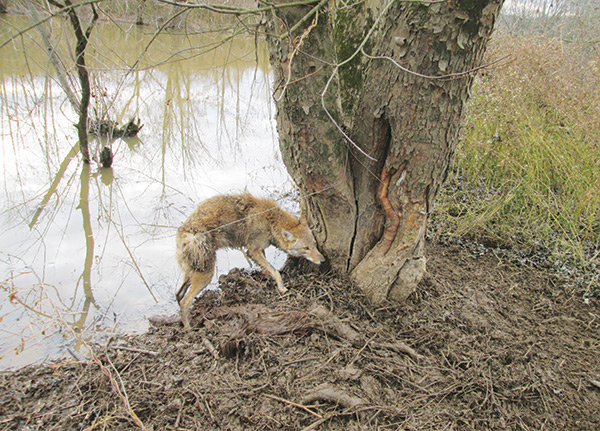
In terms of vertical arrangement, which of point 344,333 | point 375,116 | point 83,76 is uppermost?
point 83,76

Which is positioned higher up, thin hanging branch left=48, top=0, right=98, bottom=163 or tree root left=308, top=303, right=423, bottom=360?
thin hanging branch left=48, top=0, right=98, bottom=163

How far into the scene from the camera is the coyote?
423 cm

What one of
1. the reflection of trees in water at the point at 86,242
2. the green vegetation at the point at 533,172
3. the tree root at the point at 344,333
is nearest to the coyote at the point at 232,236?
the tree root at the point at 344,333

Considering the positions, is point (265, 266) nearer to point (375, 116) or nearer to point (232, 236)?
point (232, 236)

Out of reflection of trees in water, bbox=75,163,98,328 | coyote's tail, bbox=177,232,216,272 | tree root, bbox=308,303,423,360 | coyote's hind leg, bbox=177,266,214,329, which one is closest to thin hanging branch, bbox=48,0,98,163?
reflection of trees in water, bbox=75,163,98,328

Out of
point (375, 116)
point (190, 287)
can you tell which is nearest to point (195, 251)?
point (190, 287)

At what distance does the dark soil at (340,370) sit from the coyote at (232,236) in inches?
13.9

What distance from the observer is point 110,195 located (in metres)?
6.82

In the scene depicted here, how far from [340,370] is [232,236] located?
7.24ft

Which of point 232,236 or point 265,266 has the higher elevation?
point 232,236

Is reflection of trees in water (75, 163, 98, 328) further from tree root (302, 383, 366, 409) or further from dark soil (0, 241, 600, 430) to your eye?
tree root (302, 383, 366, 409)

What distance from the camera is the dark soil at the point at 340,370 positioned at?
2705 millimetres

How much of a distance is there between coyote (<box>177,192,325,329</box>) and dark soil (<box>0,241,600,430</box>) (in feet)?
1.15

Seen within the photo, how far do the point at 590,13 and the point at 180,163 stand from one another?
1130 centimetres
